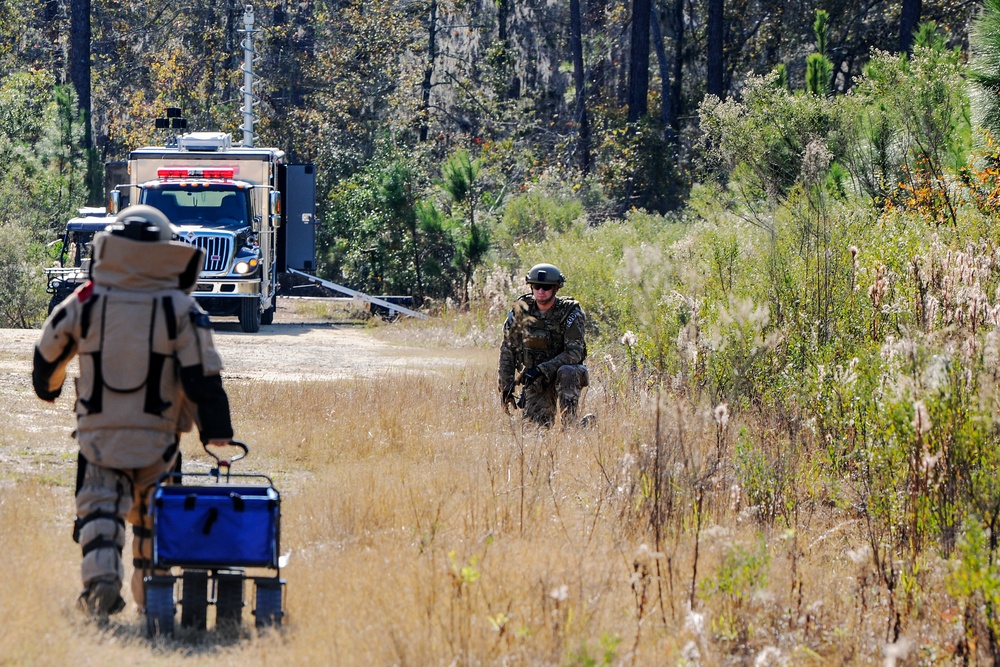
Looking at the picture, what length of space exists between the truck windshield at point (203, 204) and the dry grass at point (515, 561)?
36.2ft

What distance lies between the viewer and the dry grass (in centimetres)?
489

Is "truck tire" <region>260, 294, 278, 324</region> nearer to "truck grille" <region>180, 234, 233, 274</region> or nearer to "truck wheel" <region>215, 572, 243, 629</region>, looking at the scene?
"truck grille" <region>180, 234, 233, 274</region>

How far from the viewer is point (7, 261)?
903 inches

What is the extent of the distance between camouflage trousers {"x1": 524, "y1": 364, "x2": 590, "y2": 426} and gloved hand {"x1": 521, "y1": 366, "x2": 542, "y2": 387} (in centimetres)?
4

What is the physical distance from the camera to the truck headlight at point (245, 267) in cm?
2012

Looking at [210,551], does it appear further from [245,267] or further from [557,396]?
[245,267]

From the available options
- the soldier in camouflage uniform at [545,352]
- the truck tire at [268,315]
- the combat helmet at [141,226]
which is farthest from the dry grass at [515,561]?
the truck tire at [268,315]

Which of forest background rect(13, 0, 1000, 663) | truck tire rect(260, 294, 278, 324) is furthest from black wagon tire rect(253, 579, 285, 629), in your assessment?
truck tire rect(260, 294, 278, 324)

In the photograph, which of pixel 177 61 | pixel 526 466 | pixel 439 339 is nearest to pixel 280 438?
pixel 526 466

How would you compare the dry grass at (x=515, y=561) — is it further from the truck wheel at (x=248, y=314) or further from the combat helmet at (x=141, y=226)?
the truck wheel at (x=248, y=314)

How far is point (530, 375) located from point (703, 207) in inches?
345

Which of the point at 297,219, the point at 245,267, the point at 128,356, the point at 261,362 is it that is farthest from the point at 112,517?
the point at 297,219

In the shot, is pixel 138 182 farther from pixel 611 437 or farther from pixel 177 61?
pixel 177 61

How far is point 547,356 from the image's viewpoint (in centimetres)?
987
